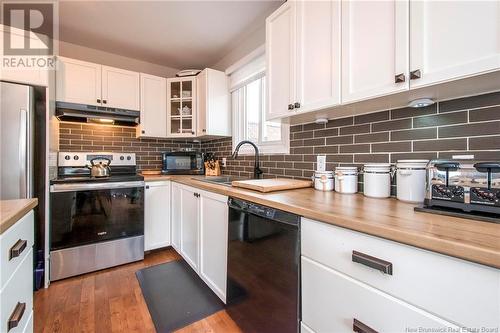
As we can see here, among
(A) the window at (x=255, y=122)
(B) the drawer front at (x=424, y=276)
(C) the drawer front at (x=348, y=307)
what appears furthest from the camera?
(A) the window at (x=255, y=122)

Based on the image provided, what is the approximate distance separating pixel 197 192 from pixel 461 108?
175 cm

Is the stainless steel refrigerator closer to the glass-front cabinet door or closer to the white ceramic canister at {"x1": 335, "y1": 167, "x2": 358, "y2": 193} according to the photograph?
the glass-front cabinet door

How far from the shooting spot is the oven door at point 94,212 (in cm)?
193

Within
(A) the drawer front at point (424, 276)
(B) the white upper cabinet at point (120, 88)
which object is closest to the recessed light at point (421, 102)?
(A) the drawer front at point (424, 276)

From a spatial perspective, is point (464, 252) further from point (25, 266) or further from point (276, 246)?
point (25, 266)

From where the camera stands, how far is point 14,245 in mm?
787

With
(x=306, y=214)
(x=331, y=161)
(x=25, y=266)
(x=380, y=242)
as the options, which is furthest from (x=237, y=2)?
(x=25, y=266)

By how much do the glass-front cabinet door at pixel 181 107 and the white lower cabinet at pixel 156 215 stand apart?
0.78 meters

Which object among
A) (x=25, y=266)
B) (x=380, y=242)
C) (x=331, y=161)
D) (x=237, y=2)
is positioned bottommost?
(x=25, y=266)

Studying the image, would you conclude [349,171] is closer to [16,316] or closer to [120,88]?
[16,316]

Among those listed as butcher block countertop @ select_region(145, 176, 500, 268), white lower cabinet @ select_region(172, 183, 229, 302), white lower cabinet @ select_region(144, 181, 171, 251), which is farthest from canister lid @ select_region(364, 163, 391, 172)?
white lower cabinet @ select_region(144, 181, 171, 251)

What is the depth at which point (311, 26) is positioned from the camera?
1.31 metres

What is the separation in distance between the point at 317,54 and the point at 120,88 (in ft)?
7.59

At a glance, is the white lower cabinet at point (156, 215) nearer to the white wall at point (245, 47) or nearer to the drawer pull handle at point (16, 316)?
the drawer pull handle at point (16, 316)
